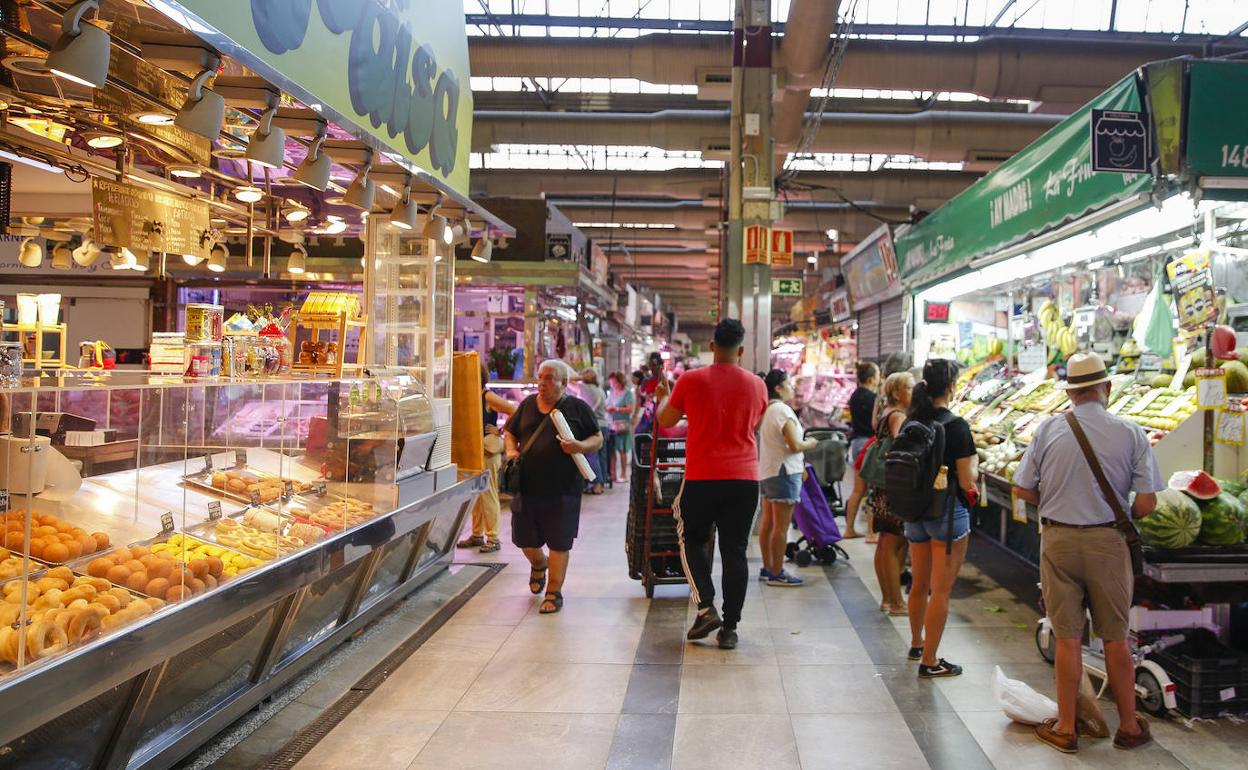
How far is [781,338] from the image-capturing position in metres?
35.3

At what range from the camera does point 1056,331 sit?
8.07 m

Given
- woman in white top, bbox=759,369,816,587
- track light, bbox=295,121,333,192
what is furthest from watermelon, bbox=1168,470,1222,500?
track light, bbox=295,121,333,192

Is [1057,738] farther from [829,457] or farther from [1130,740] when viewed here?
[829,457]

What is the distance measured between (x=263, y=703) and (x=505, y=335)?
8.56 m

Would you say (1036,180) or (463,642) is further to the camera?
(1036,180)

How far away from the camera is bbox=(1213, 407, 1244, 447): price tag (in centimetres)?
487

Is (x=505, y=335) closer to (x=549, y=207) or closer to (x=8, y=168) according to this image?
(x=549, y=207)

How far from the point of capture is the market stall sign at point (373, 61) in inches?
153

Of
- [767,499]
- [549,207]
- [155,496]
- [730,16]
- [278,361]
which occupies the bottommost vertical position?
[767,499]

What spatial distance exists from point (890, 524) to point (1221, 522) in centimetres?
195

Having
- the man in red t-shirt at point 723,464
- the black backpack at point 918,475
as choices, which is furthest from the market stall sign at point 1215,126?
the man in red t-shirt at point 723,464

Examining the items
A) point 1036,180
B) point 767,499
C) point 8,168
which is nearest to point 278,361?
point 8,168

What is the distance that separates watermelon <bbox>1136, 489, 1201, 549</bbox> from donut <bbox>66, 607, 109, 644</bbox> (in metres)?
4.48

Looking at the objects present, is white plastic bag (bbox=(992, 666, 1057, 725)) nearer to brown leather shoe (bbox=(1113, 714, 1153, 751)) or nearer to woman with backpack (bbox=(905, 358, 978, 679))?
brown leather shoe (bbox=(1113, 714, 1153, 751))
